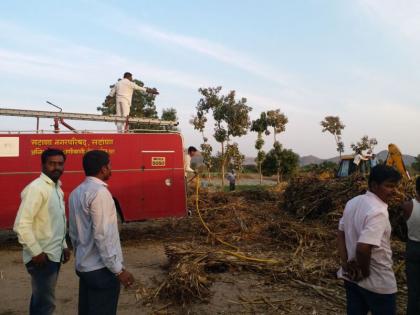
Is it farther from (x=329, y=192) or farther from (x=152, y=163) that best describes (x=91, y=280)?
(x=329, y=192)

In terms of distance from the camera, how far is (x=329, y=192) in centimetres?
1202

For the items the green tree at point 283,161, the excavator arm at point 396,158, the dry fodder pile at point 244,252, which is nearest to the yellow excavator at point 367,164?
the excavator arm at point 396,158

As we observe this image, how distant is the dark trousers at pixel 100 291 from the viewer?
3248 millimetres

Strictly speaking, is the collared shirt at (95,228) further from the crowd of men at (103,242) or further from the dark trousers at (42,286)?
the dark trousers at (42,286)

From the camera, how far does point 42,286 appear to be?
367 cm

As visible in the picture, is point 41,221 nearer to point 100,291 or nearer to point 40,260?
point 40,260

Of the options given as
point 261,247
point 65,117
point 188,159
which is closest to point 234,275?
point 261,247

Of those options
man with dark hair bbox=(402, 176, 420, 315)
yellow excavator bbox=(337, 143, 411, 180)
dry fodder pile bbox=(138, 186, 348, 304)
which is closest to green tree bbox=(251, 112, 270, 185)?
yellow excavator bbox=(337, 143, 411, 180)

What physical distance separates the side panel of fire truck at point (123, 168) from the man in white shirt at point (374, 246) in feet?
22.5

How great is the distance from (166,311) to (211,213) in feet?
22.5

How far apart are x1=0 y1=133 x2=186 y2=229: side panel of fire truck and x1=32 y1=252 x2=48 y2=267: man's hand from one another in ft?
18.4

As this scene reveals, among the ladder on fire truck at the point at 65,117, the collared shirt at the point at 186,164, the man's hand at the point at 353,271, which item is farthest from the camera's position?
the collared shirt at the point at 186,164

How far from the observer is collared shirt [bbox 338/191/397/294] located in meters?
2.92

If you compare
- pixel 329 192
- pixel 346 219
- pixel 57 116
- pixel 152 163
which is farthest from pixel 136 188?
pixel 346 219
